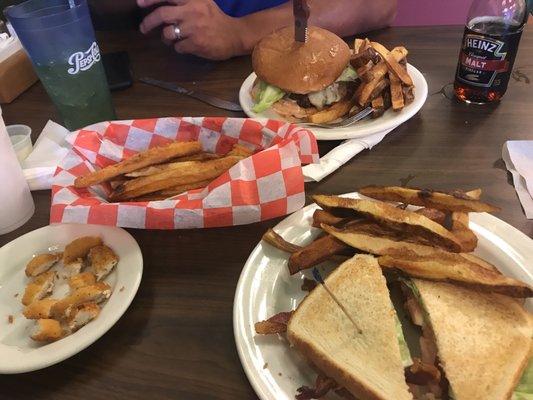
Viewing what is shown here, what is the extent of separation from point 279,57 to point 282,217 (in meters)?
0.75

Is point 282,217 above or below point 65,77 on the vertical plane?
below

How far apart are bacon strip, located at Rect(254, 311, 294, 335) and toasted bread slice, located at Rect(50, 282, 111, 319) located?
33 centimetres

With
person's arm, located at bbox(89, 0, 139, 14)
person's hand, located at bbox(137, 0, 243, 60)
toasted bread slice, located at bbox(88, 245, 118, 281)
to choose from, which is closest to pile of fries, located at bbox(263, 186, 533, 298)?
toasted bread slice, located at bbox(88, 245, 118, 281)

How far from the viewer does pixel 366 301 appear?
83 cm

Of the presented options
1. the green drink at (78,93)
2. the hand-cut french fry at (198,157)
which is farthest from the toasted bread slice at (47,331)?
the green drink at (78,93)

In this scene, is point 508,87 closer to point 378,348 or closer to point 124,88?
point 378,348

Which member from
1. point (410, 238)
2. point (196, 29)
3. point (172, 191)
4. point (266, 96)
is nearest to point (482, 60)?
point (266, 96)

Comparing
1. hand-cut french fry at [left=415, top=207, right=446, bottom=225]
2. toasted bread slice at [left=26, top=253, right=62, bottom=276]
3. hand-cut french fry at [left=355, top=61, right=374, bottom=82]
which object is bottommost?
toasted bread slice at [left=26, top=253, right=62, bottom=276]

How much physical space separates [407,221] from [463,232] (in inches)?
5.2

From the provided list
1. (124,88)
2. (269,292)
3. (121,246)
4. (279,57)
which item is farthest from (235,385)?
(124,88)

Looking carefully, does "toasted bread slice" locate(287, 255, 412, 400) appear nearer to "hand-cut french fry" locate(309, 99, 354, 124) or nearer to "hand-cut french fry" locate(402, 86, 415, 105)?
"hand-cut french fry" locate(309, 99, 354, 124)

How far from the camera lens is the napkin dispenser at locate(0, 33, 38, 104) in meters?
1.80

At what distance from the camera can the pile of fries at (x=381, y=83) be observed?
1.48m

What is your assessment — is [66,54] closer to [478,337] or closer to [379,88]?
[379,88]
